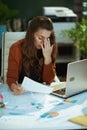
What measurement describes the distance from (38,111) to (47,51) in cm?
73

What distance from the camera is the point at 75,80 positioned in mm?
2168

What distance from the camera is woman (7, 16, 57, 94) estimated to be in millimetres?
2504

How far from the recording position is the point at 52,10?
183 inches

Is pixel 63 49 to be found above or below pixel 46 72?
below

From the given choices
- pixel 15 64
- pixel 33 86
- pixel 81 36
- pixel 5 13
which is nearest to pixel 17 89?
pixel 33 86

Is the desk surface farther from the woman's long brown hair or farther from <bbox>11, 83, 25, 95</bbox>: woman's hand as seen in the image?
the woman's long brown hair

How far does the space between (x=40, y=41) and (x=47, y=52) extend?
0.12 metres

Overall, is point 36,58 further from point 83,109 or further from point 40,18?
point 83,109

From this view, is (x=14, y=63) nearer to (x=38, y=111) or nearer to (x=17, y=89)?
(x=17, y=89)

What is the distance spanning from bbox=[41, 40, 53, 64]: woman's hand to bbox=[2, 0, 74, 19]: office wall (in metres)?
2.42

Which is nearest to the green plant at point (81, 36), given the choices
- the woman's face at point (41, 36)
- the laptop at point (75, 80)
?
the woman's face at point (41, 36)

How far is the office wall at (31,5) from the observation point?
488 centimetres

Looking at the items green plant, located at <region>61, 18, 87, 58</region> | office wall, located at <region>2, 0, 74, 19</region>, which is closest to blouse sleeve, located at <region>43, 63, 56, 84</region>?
green plant, located at <region>61, 18, 87, 58</region>

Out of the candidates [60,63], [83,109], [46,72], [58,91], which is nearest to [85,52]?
[60,63]
